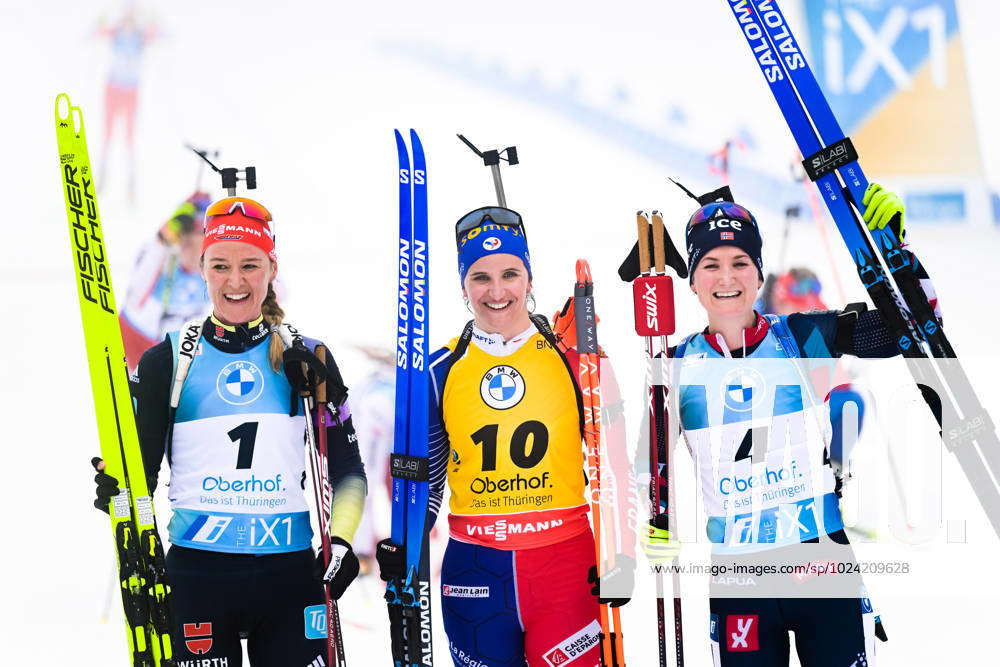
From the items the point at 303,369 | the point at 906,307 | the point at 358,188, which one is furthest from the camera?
the point at 358,188

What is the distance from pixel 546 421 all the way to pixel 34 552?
13.8ft

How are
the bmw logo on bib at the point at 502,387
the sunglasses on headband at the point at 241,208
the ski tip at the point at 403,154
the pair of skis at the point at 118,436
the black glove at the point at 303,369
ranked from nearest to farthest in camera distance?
the pair of skis at the point at 118,436, the black glove at the point at 303,369, the bmw logo on bib at the point at 502,387, the sunglasses on headband at the point at 241,208, the ski tip at the point at 403,154

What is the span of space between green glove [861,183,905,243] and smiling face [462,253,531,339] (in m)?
1.16

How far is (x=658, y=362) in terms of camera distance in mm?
3248

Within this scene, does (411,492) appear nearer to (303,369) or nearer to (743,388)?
(303,369)

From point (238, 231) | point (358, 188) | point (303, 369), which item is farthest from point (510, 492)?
point (358, 188)

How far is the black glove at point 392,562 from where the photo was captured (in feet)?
10.5

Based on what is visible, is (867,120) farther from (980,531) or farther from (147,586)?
(147,586)

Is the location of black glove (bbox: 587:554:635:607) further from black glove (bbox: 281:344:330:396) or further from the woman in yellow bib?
black glove (bbox: 281:344:330:396)

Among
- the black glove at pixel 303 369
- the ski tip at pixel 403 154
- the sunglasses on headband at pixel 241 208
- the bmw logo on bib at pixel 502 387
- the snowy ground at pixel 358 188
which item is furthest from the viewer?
the snowy ground at pixel 358 188

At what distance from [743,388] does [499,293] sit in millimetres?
876

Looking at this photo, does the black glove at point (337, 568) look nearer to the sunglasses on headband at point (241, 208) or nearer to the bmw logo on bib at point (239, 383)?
the bmw logo on bib at point (239, 383)

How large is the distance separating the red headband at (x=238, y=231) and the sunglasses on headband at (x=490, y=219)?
0.69 metres

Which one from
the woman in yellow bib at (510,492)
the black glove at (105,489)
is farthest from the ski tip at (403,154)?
the black glove at (105,489)
